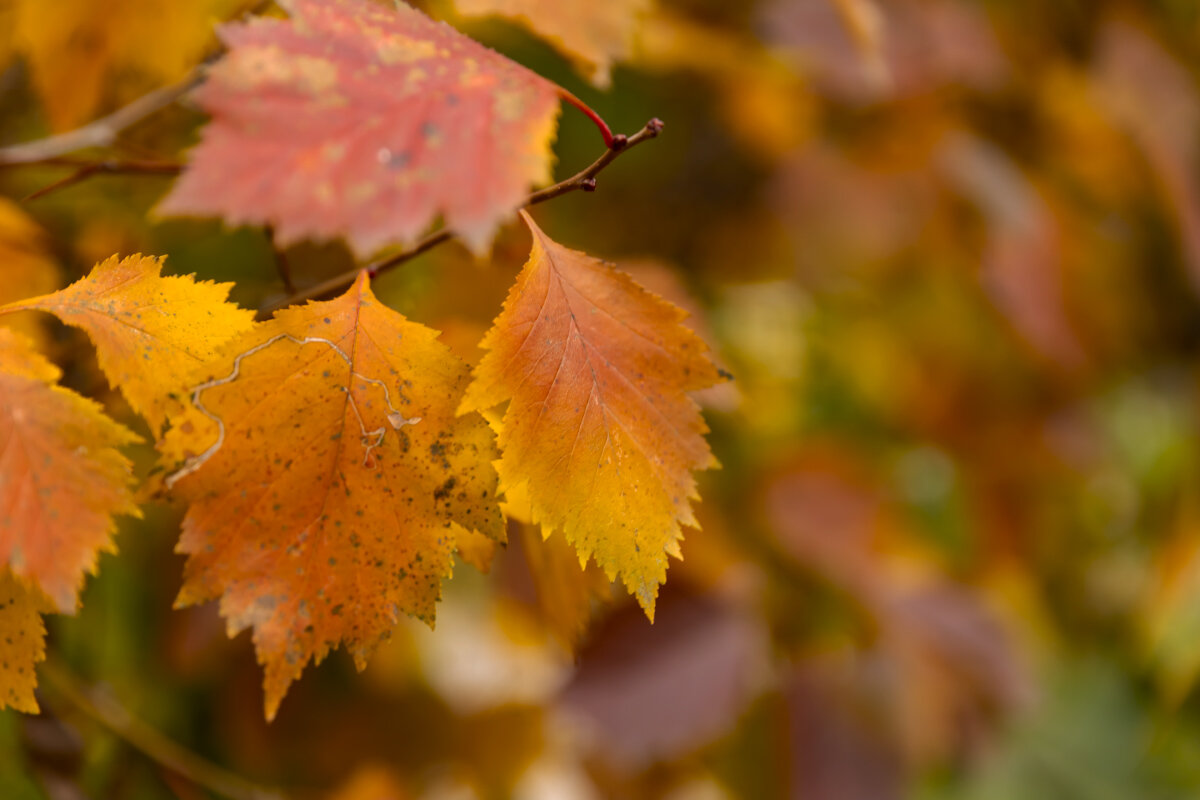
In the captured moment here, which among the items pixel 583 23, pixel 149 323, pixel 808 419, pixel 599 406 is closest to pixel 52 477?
pixel 149 323

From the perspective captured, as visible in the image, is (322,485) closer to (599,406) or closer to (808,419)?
(599,406)

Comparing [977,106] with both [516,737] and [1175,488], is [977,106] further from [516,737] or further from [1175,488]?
[516,737]

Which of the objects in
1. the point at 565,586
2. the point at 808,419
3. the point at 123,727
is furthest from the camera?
the point at 808,419

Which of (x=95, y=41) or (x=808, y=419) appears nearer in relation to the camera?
(x=95, y=41)

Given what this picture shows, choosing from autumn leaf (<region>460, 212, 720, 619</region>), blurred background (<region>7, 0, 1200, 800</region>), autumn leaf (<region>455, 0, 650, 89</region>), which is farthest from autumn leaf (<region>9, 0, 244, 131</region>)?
autumn leaf (<region>460, 212, 720, 619</region>)

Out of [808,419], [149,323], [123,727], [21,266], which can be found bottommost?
[808,419]

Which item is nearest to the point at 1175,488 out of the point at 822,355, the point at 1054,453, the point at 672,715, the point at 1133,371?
the point at 1133,371

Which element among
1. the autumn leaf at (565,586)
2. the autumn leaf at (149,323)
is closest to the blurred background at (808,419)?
the autumn leaf at (565,586)
